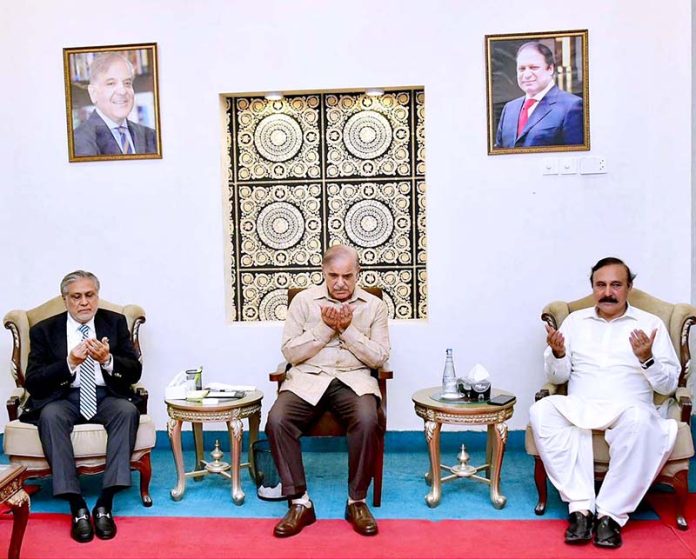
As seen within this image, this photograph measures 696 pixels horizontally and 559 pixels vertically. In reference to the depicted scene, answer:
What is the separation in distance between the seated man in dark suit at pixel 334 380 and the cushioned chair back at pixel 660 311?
1086mm

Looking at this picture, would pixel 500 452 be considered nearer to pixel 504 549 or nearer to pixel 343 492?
pixel 504 549

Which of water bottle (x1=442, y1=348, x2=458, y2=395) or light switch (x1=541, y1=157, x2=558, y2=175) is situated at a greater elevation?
light switch (x1=541, y1=157, x2=558, y2=175)

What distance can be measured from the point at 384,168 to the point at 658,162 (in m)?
1.81

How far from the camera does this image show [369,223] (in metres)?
5.12

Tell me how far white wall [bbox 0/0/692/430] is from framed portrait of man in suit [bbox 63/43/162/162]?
0.08 metres

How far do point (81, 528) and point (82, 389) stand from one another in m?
0.75

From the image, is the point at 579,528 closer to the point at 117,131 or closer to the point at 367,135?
the point at 367,135

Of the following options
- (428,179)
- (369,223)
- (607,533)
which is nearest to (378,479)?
(607,533)

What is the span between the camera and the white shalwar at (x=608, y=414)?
11.4 feet

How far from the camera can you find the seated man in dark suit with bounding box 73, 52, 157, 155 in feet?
16.3

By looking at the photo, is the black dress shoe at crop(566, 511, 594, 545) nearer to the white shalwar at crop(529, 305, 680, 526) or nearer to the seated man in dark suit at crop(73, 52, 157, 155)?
the white shalwar at crop(529, 305, 680, 526)

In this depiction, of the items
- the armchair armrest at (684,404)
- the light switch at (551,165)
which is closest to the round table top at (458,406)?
the armchair armrest at (684,404)

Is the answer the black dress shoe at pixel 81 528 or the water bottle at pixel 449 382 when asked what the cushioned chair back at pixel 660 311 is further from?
the black dress shoe at pixel 81 528

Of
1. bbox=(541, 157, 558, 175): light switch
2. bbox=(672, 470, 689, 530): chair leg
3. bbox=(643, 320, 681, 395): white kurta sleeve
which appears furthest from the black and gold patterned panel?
bbox=(672, 470, 689, 530): chair leg
